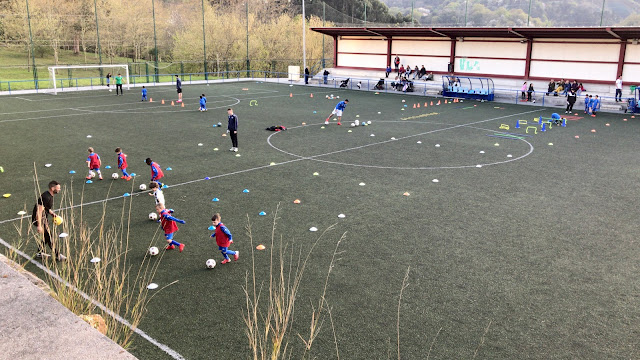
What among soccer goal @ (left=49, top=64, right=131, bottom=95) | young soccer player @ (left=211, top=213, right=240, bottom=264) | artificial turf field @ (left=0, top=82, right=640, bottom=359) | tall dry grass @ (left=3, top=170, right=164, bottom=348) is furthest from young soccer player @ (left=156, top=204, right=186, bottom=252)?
soccer goal @ (left=49, top=64, right=131, bottom=95)

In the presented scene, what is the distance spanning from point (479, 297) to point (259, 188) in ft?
22.5

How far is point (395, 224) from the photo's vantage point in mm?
10539

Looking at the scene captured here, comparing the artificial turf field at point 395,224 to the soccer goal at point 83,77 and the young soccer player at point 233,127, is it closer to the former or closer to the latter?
the young soccer player at point 233,127

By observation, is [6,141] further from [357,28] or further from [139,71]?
[357,28]

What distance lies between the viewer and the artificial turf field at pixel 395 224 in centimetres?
664

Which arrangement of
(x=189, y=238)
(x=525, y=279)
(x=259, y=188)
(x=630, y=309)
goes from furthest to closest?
(x=259, y=188) < (x=189, y=238) < (x=525, y=279) < (x=630, y=309)

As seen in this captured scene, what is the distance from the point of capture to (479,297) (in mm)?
7539

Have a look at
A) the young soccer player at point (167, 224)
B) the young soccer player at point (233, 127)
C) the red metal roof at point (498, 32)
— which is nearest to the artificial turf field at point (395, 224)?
the young soccer player at point (167, 224)

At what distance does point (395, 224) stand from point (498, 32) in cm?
3136

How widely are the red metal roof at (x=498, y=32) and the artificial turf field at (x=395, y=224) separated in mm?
12129

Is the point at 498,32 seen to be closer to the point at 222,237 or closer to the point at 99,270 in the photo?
the point at 222,237

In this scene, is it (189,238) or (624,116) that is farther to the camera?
(624,116)

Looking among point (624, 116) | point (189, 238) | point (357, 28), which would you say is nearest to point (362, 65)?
point (357, 28)

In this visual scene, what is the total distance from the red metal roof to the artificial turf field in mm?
12129
